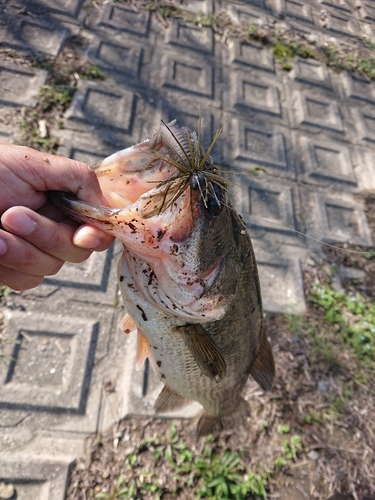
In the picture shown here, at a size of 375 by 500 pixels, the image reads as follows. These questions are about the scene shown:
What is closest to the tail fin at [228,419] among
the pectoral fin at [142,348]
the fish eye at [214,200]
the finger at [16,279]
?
the pectoral fin at [142,348]

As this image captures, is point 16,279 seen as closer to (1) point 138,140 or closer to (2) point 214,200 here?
(2) point 214,200

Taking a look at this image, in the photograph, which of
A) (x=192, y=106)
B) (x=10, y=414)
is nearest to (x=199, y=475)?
(x=10, y=414)

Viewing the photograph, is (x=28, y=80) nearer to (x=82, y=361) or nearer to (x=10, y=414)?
(x=82, y=361)

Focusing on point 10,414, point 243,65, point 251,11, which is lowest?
point 10,414

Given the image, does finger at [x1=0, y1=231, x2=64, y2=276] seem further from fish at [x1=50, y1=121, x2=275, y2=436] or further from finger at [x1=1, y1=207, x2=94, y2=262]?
fish at [x1=50, y1=121, x2=275, y2=436]

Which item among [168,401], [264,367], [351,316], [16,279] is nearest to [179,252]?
[16,279]

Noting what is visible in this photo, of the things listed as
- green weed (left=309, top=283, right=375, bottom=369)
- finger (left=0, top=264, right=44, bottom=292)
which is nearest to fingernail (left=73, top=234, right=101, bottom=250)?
finger (left=0, top=264, right=44, bottom=292)
